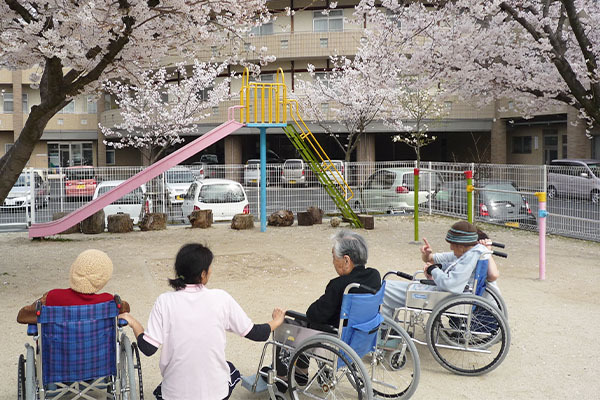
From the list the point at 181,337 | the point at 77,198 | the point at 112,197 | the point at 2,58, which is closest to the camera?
the point at 181,337

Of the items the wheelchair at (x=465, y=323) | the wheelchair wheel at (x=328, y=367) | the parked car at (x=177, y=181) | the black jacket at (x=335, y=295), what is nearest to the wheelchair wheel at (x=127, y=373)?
the wheelchair wheel at (x=328, y=367)

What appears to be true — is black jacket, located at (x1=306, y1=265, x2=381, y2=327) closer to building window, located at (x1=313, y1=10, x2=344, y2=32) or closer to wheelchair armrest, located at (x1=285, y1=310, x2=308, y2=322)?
wheelchair armrest, located at (x1=285, y1=310, x2=308, y2=322)

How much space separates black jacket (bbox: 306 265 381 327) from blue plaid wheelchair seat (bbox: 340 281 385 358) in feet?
0.33

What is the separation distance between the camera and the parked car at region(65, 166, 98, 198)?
14.2 meters

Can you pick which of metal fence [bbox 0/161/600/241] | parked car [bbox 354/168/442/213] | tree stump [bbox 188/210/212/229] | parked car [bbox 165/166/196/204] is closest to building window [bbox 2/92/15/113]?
metal fence [bbox 0/161/600/241]

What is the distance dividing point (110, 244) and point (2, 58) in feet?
13.8

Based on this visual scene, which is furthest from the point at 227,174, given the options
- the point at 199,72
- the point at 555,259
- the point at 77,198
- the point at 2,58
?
the point at 199,72

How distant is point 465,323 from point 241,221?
9.44 m

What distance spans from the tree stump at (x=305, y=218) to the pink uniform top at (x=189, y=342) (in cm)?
1122

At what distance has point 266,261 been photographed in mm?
9750

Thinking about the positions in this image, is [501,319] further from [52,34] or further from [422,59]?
[422,59]

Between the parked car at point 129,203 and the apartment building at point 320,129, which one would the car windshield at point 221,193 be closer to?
the parked car at point 129,203

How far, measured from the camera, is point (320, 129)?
95.1 ft

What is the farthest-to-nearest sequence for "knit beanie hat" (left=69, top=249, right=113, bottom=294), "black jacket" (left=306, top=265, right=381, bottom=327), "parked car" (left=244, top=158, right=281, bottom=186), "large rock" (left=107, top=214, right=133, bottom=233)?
"parked car" (left=244, top=158, right=281, bottom=186) → "large rock" (left=107, top=214, right=133, bottom=233) → "black jacket" (left=306, top=265, right=381, bottom=327) → "knit beanie hat" (left=69, top=249, right=113, bottom=294)
